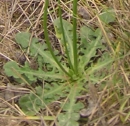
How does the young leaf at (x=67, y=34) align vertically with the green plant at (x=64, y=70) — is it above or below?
above

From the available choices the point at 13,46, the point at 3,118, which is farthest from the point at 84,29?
the point at 3,118

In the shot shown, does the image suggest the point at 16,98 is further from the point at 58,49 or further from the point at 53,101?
the point at 58,49

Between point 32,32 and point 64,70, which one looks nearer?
point 64,70

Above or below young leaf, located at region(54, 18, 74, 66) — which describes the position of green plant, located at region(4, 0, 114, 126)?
below

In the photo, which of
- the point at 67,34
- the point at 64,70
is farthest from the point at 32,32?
the point at 64,70

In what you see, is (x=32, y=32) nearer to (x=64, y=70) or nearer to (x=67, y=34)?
(x=67, y=34)
